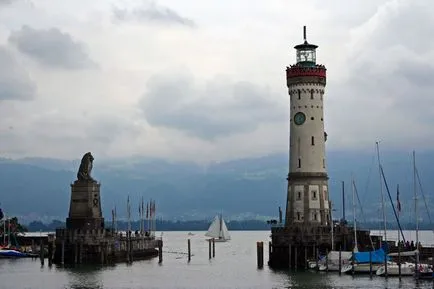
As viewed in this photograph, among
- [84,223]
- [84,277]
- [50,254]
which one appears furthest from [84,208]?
[84,277]

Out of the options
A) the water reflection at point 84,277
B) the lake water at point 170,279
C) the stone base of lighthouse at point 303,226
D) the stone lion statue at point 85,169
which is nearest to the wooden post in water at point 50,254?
the lake water at point 170,279

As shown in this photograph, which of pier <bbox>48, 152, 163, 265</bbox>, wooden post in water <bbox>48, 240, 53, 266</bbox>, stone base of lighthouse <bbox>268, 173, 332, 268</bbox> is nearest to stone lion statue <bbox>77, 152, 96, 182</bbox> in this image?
pier <bbox>48, 152, 163, 265</bbox>

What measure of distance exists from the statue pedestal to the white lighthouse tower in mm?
28519

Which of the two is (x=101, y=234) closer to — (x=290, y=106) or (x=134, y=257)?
(x=134, y=257)

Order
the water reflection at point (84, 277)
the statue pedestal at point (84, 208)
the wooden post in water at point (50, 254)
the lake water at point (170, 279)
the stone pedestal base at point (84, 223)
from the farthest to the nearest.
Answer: the statue pedestal at point (84, 208)
the stone pedestal base at point (84, 223)
the wooden post in water at point (50, 254)
the water reflection at point (84, 277)
the lake water at point (170, 279)

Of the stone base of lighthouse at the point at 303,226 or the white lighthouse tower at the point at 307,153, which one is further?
the white lighthouse tower at the point at 307,153

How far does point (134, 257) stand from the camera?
12638 centimetres

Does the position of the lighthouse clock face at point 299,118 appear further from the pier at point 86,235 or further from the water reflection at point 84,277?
the pier at point 86,235

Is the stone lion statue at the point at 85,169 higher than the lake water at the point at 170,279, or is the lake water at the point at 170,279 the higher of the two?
the stone lion statue at the point at 85,169

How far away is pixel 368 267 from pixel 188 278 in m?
21.1

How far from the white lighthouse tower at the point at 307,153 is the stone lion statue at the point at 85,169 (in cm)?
3063

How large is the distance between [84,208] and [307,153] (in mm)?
33705

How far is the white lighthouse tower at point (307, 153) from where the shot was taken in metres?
102

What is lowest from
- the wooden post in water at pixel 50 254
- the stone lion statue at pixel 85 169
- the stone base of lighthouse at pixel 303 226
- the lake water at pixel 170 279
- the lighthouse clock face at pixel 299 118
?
the lake water at pixel 170 279
